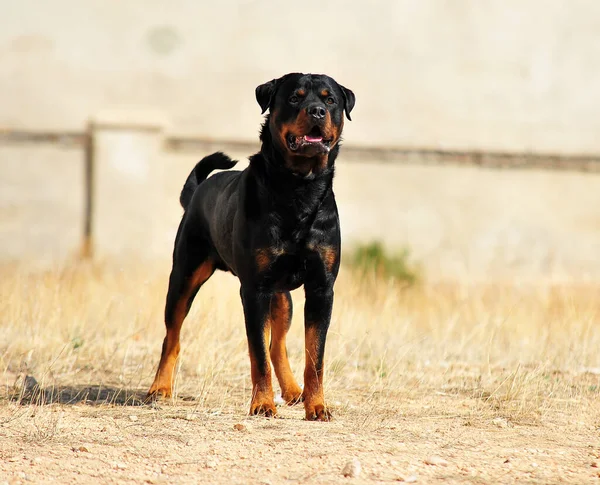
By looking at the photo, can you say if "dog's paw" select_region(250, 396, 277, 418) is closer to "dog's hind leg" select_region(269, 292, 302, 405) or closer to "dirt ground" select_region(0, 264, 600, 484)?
"dirt ground" select_region(0, 264, 600, 484)

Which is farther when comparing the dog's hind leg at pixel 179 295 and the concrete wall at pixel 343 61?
the concrete wall at pixel 343 61

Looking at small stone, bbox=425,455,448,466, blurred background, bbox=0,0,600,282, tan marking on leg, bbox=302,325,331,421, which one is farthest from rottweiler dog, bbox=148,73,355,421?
blurred background, bbox=0,0,600,282

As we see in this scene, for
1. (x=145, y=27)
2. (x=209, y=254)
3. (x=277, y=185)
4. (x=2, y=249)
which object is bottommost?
(x=2, y=249)

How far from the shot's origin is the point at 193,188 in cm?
632

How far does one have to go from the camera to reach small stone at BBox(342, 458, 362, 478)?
12.4 feet

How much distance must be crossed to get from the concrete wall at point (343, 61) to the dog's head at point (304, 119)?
1517cm

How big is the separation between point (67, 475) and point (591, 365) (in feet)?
15.7

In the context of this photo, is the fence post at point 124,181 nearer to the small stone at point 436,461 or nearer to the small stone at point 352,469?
the small stone at point 436,461

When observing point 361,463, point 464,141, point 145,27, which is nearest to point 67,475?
point 361,463

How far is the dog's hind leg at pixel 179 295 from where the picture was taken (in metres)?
5.72

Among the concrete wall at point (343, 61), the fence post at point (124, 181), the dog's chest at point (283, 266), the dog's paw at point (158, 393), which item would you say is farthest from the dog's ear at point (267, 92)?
the concrete wall at point (343, 61)

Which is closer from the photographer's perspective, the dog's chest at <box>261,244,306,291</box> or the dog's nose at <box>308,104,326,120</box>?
the dog's nose at <box>308,104,326,120</box>

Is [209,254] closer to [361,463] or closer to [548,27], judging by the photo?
[361,463]

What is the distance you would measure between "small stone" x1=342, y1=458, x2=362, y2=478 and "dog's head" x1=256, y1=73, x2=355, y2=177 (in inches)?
66.7
